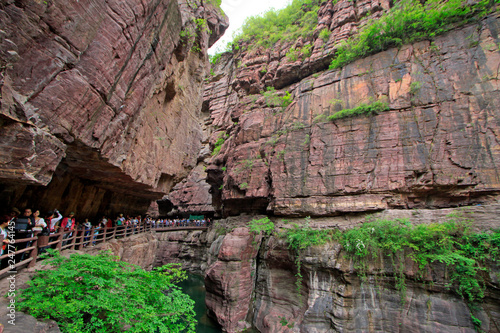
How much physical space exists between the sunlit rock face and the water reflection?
831 cm

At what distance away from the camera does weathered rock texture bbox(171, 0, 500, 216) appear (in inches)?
413

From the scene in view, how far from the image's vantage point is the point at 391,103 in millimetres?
12555

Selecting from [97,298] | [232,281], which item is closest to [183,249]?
[232,281]

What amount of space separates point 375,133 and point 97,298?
13.6 m

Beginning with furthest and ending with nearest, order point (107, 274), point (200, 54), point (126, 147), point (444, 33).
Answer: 1. point (200, 54)
2. point (444, 33)
3. point (126, 147)
4. point (107, 274)

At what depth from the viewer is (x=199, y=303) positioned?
16.0 metres

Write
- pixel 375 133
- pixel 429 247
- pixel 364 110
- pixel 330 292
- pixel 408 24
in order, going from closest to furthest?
pixel 429 247
pixel 330 292
pixel 375 133
pixel 364 110
pixel 408 24

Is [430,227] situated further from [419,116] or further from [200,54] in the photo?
[200,54]

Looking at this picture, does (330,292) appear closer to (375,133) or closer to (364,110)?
(375,133)

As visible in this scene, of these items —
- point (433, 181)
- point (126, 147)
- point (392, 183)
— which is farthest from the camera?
point (392, 183)

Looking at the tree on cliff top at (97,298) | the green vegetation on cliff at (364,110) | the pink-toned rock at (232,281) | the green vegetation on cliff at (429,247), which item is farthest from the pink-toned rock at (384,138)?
the tree on cliff top at (97,298)

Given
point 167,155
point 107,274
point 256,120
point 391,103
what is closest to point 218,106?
point 256,120

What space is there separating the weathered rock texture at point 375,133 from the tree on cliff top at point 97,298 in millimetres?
9260

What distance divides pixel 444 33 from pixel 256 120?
474 inches
